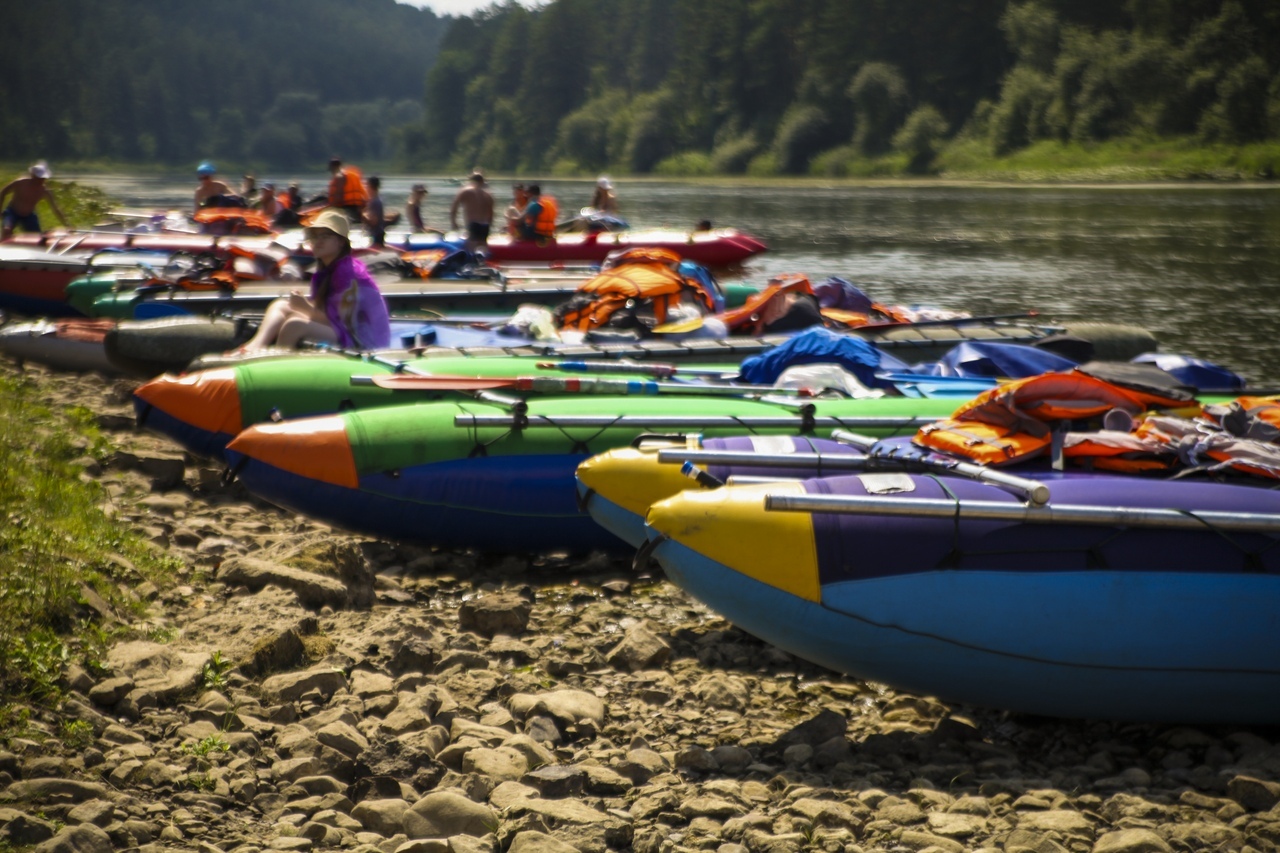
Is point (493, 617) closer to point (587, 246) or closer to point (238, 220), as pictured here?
point (587, 246)

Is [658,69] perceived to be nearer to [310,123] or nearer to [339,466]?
[310,123]

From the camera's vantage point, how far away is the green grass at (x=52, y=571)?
4023 mm

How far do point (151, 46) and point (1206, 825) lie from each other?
155075mm

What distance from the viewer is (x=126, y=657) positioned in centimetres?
435

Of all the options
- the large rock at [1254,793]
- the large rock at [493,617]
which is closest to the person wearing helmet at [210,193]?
the large rock at [493,617]

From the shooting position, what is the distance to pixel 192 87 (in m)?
137

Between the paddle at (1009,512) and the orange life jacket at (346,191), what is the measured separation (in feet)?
47.3

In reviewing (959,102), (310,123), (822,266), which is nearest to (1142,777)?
(822,266)

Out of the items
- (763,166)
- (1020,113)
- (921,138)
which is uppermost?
(1020,113)

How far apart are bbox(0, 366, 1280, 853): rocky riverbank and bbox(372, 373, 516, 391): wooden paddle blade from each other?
138cm

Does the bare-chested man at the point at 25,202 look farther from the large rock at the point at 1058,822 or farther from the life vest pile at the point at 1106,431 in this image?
the large rock at the point at 1058,822

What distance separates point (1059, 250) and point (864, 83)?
38.5m

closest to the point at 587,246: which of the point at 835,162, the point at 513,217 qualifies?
the point at 513,217

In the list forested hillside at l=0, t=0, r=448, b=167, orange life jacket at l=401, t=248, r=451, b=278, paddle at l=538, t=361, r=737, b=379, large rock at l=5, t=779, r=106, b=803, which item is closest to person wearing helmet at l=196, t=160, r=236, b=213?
orange life jacket at l=401, t=248, r=451, b=278
